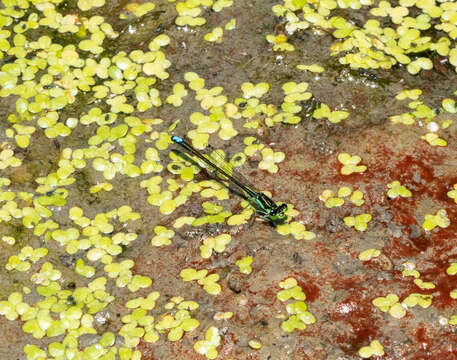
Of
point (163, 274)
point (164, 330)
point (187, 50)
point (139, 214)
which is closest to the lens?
point (164, 330)

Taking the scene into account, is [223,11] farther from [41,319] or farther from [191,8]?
[41,319]

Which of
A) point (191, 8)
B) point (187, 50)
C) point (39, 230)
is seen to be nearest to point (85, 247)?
point (39, 230)

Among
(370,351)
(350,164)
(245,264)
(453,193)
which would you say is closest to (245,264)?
(245,264)

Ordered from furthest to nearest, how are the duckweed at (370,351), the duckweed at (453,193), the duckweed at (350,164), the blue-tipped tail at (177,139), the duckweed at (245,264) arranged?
1. the blue-tipped tail at (177,139)
2. the duckweed at (350,164)
3. the duckweed at (453,193)
4. the duckweed at (245,264)
5. the duckweed at (370,351)

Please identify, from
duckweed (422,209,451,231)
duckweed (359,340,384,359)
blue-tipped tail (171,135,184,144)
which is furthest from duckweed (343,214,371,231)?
blue-tipped tail (171,135,184,144)

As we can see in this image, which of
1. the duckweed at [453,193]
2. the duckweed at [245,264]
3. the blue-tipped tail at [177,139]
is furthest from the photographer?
the blue-tipped tail at [177,139]

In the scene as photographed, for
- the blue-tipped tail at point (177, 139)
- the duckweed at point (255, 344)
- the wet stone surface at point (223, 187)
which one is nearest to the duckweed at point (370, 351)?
the wet stone surface at point (223, 187)

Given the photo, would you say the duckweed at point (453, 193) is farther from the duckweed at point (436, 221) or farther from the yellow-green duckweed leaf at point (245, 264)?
the yellow-green duckweed leaf at point (245, 264)

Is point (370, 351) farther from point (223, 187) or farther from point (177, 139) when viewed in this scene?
point (177, 139)
